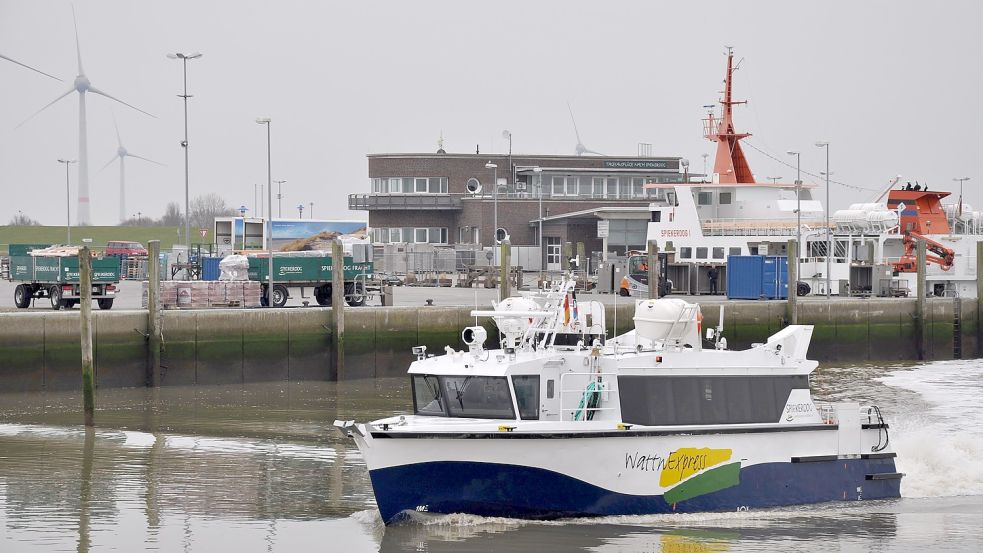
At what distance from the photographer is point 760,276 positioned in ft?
149

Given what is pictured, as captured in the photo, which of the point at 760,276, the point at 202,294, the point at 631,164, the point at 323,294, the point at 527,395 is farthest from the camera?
the point at 631,164

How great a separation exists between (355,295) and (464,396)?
74.7 feet

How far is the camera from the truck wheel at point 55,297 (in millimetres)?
36125

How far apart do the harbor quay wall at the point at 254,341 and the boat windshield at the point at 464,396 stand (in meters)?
10.5

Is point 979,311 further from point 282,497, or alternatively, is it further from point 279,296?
point 282,497

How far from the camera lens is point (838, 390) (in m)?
29.9

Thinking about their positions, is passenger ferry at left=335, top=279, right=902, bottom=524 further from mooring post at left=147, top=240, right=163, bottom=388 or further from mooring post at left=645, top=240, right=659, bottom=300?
mooring post at left=645, top=240, right=659, bottom=300

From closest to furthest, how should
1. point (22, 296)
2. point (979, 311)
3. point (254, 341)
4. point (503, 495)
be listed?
point (503, 495) < point (254, 341) < point (22, 296) < point (979, 311)

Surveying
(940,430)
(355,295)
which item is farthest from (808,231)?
(940,430)

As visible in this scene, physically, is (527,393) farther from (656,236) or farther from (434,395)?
(656,236)

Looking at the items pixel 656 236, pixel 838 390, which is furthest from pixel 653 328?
pixel 656 236

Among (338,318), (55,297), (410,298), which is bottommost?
(338,318)

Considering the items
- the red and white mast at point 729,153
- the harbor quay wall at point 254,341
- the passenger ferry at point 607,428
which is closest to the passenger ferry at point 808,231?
the red and white mast at point 729,153

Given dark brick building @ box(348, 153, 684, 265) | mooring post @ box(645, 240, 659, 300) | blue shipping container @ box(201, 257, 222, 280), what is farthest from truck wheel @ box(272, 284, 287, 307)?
dark brick building @ box(348, 153, 684, 265)
